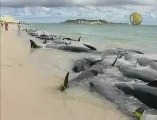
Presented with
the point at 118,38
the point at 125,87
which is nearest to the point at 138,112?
the point at 125,87

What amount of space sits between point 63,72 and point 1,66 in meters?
2.73

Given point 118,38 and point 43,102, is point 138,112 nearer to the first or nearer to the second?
point 43,102

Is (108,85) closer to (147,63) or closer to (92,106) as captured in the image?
(92,106)

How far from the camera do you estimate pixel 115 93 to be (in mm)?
10922

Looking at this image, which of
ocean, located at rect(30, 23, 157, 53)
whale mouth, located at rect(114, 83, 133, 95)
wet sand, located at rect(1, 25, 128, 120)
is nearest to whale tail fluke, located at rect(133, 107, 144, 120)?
wet sand, located at rect(1, 25, 128, 120)

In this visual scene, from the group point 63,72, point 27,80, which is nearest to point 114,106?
point 27,80

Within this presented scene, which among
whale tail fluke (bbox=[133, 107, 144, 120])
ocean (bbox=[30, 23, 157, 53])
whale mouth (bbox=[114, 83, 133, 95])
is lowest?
ocean (bbox=[30, 23, 157, 53])

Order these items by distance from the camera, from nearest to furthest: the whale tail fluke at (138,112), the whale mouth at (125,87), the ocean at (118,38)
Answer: the whale tail fluke at (138,112), the whale mouth at (125,87), the ocean at (118,38)

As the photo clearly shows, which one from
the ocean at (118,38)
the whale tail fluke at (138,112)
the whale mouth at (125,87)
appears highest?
the whale mouth at (125,87)

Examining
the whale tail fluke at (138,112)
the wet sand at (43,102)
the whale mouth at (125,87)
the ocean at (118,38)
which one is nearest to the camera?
the wet sand at (43,102)

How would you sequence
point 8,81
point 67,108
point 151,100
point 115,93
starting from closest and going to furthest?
point 67,108, point 151,100, point 115,93, point 8,81

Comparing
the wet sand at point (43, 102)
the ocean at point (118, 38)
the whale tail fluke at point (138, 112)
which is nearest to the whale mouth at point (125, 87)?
the wet sand at point (43, 102)

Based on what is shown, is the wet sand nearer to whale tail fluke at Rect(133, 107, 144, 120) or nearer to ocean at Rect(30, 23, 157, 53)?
whale tail fluke at Rect(133, 107, 144, 120)

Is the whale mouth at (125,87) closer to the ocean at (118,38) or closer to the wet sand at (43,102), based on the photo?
the wet sand at (43,102)
